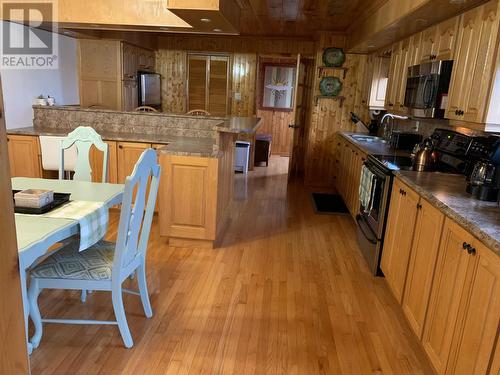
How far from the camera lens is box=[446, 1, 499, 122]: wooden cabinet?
228 cm

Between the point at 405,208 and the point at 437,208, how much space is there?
531 millimetres

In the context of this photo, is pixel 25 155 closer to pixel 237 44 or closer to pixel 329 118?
pixel 237 44

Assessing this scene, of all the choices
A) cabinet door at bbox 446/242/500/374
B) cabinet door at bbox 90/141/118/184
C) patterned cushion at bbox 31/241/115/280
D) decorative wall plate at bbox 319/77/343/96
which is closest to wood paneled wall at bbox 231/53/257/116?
decorative wall plate at bbox 319/77/343/96

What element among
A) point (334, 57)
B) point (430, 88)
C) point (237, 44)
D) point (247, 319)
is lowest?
point (247, 319)

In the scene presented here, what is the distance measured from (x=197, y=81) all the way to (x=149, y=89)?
3.06 ft

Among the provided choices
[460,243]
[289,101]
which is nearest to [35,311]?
[460,243]

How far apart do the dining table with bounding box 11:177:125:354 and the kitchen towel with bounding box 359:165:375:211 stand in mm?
2065

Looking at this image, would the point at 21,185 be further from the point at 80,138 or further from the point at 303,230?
the point at 303,230

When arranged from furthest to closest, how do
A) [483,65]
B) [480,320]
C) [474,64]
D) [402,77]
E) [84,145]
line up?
[402,77] < [84,145] < [474,64] < [483,65] < [480,320]

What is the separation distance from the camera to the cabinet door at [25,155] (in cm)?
396

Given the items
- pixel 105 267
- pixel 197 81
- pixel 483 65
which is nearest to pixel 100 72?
pixel 197 81

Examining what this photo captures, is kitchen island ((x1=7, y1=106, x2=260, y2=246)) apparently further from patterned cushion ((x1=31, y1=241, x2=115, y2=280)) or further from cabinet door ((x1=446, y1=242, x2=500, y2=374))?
cabinet door ((x1=446, y1=242, x2=500, y2=374))

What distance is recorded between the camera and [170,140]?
3.94 meters

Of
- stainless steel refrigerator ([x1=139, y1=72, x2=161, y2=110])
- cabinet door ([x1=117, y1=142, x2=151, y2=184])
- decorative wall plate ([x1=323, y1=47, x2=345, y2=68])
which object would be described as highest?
decorative wall plate ([x1=323, y1=47, x2=345, y2=68])
